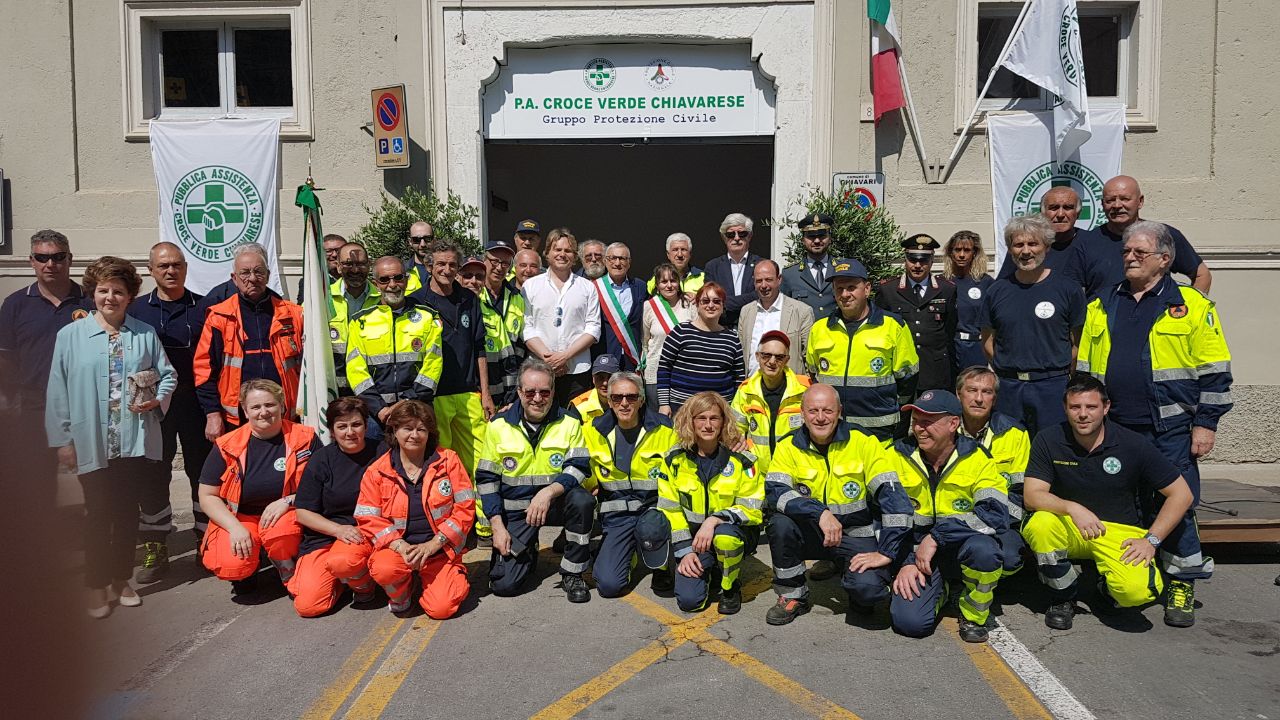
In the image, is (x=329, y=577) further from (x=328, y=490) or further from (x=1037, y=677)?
(x=1037, y=677)

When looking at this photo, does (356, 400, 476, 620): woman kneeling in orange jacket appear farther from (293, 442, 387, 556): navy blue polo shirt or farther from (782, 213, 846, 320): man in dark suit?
(782, 213, 846, 320): man in dark suit

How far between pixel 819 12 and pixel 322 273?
5830mm

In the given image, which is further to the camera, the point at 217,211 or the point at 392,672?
the point at 217,211

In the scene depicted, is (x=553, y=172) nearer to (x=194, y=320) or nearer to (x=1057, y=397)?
(x=194, y=320)

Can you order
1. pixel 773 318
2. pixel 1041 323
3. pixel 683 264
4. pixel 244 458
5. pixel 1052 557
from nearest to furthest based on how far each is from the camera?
pixel 1052 557 < pixel 244 458 < pixel 1041 323 < pixel 773 318 < pixel 683 264

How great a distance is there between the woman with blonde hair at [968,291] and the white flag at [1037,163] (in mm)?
2525

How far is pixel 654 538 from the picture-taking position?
17.4 ft

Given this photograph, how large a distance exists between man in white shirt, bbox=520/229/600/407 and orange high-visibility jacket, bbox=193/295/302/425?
171 centimetres

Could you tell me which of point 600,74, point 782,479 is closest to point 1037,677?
point 782,479

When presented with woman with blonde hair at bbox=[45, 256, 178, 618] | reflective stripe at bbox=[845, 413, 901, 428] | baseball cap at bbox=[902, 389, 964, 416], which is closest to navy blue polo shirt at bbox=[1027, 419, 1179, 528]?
baseball cap at bbox=[902, 389, 964, 416]

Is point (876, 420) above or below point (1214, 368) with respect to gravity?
below

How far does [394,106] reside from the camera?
9.04m

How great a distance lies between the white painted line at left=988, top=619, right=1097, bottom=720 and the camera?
3.83 meters

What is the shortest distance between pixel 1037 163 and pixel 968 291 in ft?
11.3
